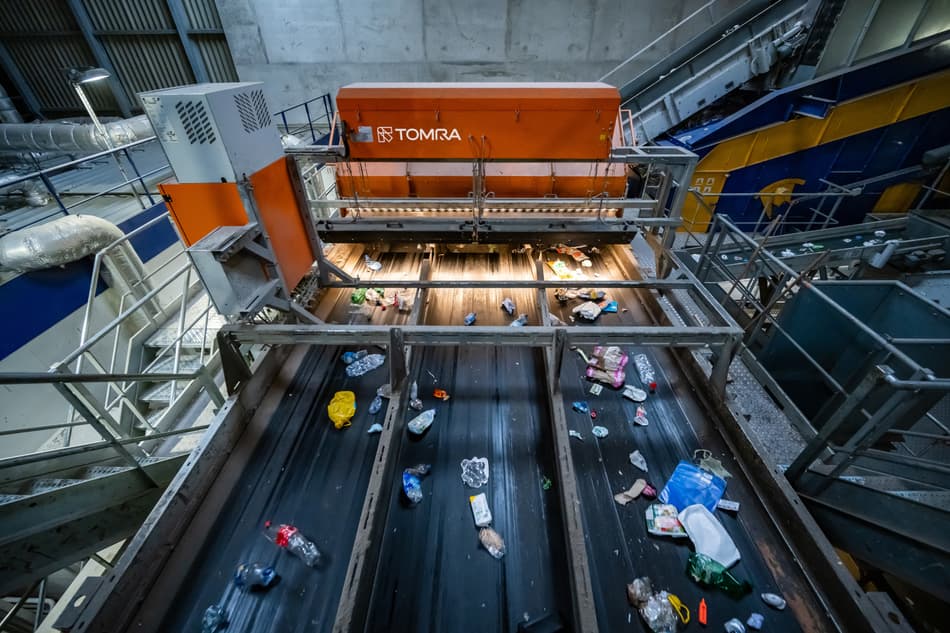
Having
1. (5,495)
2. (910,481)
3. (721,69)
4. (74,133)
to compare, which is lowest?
(5,495)

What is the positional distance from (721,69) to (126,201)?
10772 millimetres

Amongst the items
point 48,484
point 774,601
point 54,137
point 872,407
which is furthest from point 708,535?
point 54,137

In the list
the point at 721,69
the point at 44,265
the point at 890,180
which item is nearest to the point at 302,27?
the point at 44,265

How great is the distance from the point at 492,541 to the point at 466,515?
0.22m

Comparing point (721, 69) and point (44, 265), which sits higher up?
point (721, 69)

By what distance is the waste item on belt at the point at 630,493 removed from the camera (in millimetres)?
2279

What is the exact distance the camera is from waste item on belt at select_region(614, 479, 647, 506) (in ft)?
7.48

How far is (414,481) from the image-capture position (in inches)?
92.8

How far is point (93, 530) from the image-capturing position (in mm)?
2602

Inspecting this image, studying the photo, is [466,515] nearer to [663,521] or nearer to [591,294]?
[663,521]

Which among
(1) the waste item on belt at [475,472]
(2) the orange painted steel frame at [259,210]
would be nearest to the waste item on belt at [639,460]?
(1) the waste item on belt at [475,472]

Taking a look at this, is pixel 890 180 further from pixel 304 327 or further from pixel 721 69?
pixel 304 327

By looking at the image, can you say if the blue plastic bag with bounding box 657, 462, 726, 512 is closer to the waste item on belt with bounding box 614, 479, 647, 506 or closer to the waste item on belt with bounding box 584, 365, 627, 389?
the waste item on belt with bounding box 614, 479, 647, 506

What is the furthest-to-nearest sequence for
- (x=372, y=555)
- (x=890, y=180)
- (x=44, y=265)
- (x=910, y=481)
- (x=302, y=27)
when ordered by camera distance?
(x=302, y=27)
(x=890, y=180)
(x=44, y=265)
(x=910, y=481)
(x=372, y=555)
